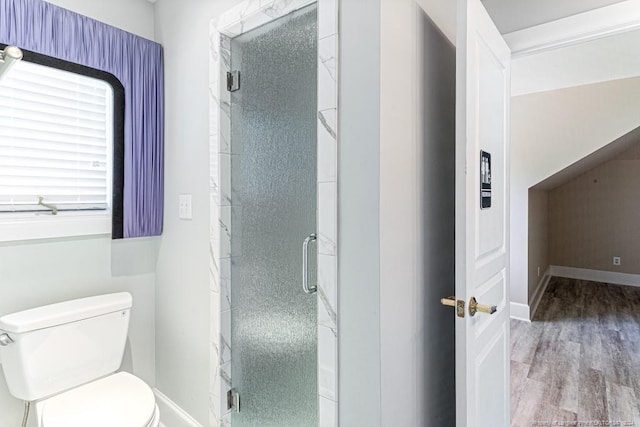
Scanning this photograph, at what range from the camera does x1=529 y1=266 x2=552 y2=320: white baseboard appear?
3888 mm

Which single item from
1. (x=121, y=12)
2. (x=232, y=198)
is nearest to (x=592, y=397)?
(x=232, y=198)

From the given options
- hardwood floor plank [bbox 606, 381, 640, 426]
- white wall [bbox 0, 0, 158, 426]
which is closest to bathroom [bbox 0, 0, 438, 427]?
white wall [bbox 0, 0, 158, 426]

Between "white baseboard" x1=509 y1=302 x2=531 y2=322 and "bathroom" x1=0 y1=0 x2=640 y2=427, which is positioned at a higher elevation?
"bathroom" x1=0 y1=0 x2=640 y2=427

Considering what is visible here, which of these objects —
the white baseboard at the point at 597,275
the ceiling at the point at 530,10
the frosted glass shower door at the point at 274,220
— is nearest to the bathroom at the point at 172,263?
the frosted glass shower door at the point at 274,220

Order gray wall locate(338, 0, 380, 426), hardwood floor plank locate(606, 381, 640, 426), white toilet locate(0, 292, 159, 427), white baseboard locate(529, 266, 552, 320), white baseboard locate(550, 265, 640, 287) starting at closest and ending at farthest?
1. gray wall locate(338, 0, 380, 426)
2. white toilet locate(0, 292, 159, 427)
3. hardwood floor plank locate(606, 381, 640, 426)
4. white baseboard locate(529, 266, 552, 320)
5. white baseboard locate(550, 265, 640, 287)

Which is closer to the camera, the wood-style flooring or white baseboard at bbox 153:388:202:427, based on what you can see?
white baseboard at bbox 153:388:202:427

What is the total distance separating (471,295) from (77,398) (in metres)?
1.67

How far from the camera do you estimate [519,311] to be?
3.65 metres

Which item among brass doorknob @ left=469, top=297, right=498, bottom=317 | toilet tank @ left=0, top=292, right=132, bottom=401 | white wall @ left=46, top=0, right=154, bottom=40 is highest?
white wall @ left=46, top=0, right=154, bottom=40

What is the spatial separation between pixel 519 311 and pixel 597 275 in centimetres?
273

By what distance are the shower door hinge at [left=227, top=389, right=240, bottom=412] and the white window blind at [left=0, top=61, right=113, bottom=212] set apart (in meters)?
1.20

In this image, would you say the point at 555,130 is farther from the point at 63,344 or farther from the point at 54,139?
the point at 63,344

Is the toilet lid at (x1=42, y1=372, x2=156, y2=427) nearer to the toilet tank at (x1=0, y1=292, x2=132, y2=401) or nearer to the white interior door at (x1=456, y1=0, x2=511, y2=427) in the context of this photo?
the toilet tank at (x1=0, y1=292, x2=132, y2=401)

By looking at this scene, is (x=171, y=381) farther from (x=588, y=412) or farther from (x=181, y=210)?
(x=588, y=412)
